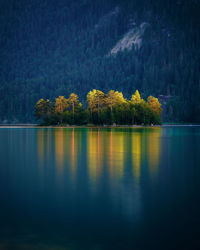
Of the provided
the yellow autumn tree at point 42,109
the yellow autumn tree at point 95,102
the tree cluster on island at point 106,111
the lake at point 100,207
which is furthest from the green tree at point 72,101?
the lake at point 100,207

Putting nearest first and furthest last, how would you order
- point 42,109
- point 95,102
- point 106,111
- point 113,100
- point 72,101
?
point 106,111 → point 113,100 → point 95,102 → point 72,101 → point 42,109

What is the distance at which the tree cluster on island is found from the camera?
127625 mm

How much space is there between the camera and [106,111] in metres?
129

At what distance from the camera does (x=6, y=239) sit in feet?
37.6

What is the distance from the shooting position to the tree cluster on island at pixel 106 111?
419 ft

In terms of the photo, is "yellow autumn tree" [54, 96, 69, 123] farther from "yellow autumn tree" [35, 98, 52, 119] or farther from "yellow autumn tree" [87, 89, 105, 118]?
"yellow autumn tree" [87, 89, 105, 118]

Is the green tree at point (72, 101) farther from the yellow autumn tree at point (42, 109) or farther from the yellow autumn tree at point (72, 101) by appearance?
the yellow autumn tree at point (42, 109)

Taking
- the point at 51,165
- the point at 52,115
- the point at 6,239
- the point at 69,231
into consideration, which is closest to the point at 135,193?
the point at 69,231

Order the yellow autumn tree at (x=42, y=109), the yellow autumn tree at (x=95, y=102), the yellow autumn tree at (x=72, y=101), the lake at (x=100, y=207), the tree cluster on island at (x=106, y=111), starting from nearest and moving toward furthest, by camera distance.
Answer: the lake at (x=100, y=207), the tree cluster on island at (x=106, y=111), the yellow autumn tree at (x=95, y=102), the yellow autumn tree at (x=72, y=101), the yellow autumn tree at (x=42, y=109)

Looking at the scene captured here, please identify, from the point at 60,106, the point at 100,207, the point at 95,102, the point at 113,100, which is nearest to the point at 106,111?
the point at 113,100

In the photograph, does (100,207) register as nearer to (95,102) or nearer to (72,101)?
(95,102)

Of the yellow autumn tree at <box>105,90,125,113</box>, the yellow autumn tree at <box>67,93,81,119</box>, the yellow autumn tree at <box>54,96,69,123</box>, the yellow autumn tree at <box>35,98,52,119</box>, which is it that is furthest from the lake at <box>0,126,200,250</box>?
the yellow autumn tree at <box>35,98,52,119</box>

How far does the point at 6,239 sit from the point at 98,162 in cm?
1729

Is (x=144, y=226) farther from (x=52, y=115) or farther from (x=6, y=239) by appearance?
(x=52, y=115)
